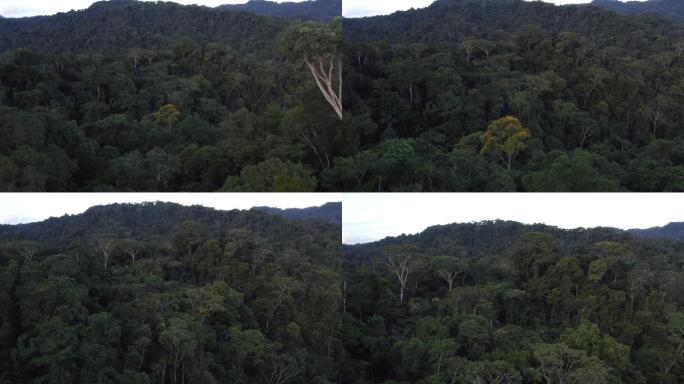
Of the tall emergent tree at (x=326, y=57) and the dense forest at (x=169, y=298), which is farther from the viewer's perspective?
the tall emergent tree at (x=326, y=57)

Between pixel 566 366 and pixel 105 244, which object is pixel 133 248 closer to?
pixel 105 244

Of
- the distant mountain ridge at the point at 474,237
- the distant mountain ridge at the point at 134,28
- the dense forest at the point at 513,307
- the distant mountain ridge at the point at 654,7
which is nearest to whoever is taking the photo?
the dense forest at the point at 513,307

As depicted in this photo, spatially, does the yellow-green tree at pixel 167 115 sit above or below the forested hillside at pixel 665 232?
above

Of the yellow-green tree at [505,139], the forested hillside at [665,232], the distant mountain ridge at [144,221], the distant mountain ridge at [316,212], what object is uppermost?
the yellow-green tree at [505,139]

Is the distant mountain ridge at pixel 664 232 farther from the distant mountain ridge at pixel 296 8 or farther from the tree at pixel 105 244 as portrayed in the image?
the tree at pixel 105 244

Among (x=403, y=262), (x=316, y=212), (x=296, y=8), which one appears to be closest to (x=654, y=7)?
(x=296, y=8)

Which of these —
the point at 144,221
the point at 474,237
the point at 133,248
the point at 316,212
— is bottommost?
the point at 133,248

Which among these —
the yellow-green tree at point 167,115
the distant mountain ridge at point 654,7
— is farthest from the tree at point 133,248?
the distant mountain ridge at point 654,7

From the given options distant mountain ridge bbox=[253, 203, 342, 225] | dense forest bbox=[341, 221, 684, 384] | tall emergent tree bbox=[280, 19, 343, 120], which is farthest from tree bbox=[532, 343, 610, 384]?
tall emergent tree bbox=[280, 19, 343, 120]
